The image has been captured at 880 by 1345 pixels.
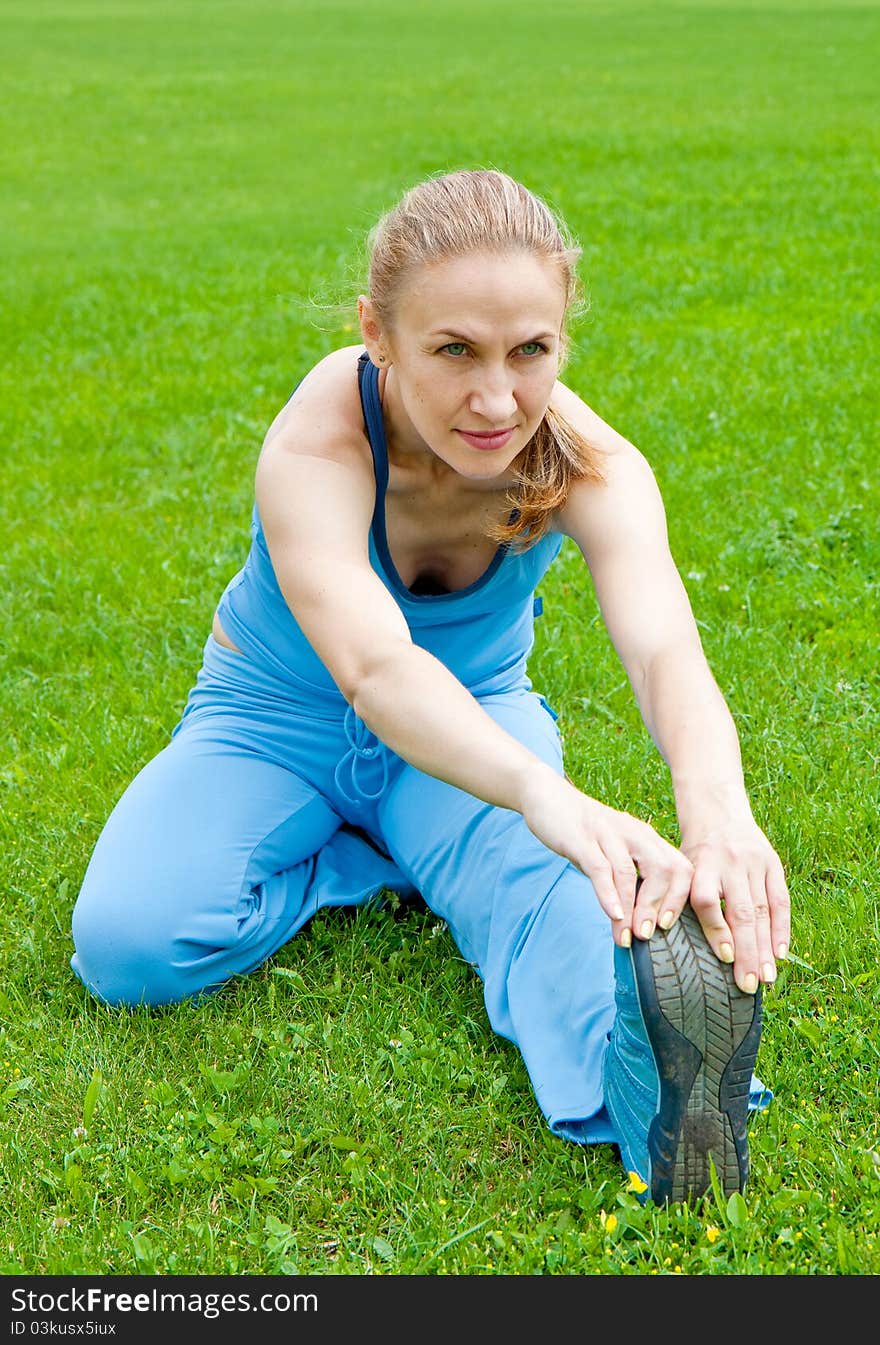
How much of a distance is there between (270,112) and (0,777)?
17.5 metres

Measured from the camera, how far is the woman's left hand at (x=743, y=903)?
232 centimetres

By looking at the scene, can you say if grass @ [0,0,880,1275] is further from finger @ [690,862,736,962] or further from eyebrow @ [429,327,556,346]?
eyebrow @ [429,327,556,346]

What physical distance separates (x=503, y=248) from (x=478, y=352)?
7.3 inches

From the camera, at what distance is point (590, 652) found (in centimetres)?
462

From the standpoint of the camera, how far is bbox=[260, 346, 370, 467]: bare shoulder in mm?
3006

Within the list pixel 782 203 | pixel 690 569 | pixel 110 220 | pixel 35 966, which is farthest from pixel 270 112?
pixel 35 966

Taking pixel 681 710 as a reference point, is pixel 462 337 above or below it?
above

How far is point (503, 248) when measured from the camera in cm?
265

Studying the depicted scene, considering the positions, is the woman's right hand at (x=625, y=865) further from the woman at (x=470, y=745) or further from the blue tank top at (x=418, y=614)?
the blue tank top at (x=418, y=614)

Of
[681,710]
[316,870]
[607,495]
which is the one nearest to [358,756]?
[316,870]

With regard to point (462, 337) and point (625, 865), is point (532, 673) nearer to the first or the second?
point (462, 337)

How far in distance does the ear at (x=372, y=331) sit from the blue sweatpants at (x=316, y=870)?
0.83m

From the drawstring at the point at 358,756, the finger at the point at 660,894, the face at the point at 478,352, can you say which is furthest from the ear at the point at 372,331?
the finger at the point at 660,894
